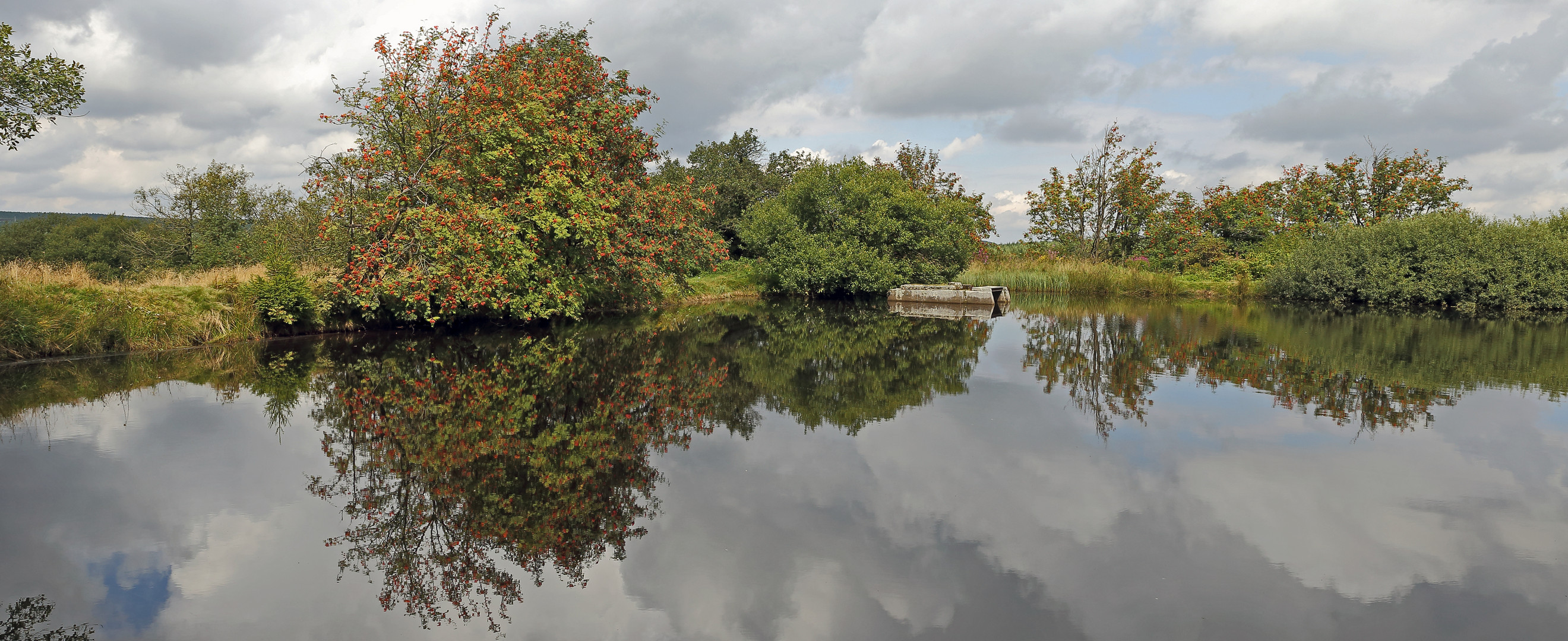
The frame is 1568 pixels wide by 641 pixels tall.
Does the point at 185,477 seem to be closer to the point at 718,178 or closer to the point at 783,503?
the point at 783,503

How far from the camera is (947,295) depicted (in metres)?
28.9

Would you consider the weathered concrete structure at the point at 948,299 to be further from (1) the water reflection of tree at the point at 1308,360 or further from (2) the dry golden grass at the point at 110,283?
(2) the dry golden grass at the point at 110,283

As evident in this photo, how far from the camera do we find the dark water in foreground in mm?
4199

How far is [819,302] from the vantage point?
29.3 m

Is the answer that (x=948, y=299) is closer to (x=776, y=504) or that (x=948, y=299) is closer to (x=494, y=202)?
(x=494, y=202)

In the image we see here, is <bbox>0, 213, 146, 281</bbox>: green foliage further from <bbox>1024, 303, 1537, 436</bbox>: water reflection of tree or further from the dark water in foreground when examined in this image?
<bbox>1024, 303, 1537, 436</bbox>: water reflection of tree

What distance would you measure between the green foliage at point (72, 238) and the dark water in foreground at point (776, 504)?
100 feet

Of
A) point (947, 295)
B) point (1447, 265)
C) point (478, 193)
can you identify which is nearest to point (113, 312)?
point (478, 193)

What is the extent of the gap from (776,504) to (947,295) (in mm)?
24112

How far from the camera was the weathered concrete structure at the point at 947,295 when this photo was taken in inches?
1121

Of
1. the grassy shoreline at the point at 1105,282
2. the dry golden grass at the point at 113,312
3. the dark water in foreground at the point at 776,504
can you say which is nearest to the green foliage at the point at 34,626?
the dark water in foreground at the point at 776,504

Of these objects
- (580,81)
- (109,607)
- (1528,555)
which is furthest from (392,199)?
(1528,555)

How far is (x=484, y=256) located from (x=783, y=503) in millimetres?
10877

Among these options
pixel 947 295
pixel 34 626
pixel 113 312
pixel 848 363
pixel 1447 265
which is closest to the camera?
pixel 34 626
